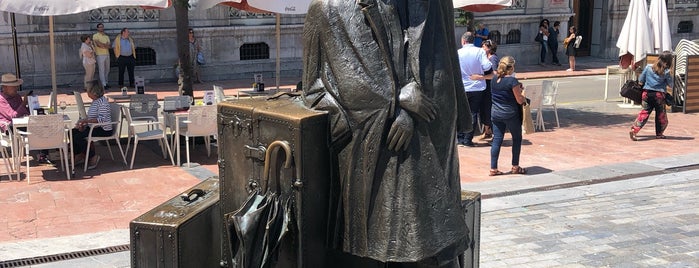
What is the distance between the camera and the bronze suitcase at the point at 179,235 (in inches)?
178

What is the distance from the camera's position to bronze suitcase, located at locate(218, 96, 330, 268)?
4.02 m

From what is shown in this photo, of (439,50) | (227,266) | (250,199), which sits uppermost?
(439,50)

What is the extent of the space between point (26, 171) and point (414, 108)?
8.05 meters

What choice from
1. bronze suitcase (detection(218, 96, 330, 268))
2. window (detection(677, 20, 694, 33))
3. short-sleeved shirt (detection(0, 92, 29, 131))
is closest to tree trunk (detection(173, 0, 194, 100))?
short-sleeved shirt (detection(0, 92, 29, 131))

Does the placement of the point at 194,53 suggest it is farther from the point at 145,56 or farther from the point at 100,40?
the point at 100,40

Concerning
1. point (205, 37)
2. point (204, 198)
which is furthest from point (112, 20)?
point (204, 198)

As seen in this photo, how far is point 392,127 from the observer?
12.8ft

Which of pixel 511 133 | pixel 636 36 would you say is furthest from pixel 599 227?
pixel 636 36

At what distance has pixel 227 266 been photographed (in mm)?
4508

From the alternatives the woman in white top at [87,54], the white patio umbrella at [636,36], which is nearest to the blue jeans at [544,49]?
the white patio umbrella at [636,36]

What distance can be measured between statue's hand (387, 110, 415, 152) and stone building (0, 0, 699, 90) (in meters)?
17.0

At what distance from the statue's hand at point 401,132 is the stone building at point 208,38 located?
1705 centimetres

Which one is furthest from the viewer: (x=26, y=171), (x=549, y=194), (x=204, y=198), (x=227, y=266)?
(x=26, y=171)

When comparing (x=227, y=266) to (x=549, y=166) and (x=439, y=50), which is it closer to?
(x=439, y=50)
